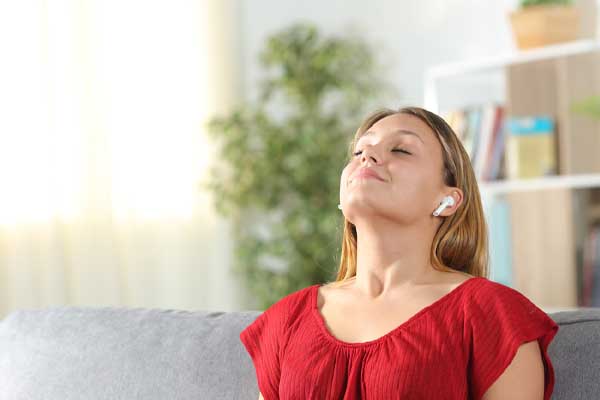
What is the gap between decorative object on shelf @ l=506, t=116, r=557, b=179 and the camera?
11.3 ft

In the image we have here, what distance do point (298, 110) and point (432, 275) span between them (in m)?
3.11

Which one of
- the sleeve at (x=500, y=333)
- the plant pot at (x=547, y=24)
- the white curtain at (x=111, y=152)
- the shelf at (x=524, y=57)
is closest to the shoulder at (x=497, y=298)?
the sleeve at (x=500, y=333)

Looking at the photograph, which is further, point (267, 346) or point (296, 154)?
point (296, 154)

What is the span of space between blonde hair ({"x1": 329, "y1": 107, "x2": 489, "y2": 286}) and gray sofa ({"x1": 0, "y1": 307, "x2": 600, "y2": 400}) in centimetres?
15

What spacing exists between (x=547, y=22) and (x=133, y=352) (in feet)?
7.80

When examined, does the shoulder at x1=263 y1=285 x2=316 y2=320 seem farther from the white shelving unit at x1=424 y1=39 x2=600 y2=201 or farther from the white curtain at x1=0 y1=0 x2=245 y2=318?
the white curtain at x1=0 y1=0 x2=245 y2=318

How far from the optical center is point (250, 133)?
4.30 m

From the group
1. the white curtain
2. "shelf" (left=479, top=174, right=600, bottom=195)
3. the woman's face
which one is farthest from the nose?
the white curtain

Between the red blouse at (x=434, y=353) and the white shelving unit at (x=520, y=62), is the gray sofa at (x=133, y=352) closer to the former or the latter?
the red blouse at (x=434, y=353)

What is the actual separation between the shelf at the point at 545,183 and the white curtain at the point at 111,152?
146 cm

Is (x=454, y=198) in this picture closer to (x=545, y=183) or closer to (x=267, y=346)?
(x=267, y=346)

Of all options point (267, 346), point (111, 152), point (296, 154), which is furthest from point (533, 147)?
point (267, 346)

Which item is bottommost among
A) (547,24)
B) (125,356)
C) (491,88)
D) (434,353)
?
(125,356)

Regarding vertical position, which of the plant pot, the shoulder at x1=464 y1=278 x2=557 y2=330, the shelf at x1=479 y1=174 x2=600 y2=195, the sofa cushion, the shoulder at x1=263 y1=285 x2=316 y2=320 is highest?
the plant pot
